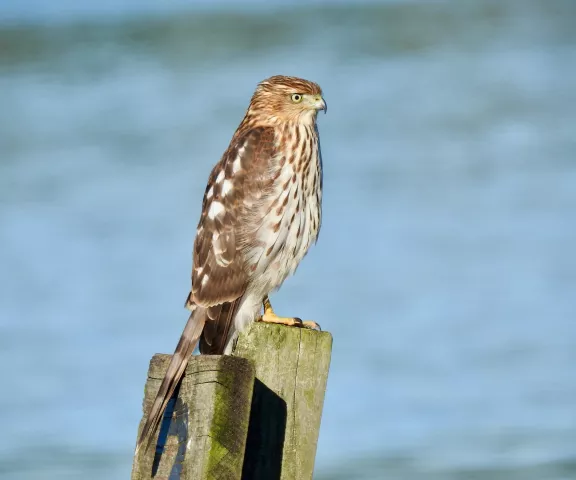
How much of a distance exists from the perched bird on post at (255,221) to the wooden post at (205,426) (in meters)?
1.58

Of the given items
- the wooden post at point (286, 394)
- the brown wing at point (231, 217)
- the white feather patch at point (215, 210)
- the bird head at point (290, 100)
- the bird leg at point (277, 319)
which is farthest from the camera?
the bird head at point (290, 100)

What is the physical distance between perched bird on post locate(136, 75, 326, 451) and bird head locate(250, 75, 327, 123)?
10 centimetres

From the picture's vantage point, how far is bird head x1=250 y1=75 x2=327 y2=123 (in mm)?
5949

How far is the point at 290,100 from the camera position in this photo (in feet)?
19.7

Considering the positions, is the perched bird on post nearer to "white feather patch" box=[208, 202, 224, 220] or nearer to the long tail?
"white feather patch" box=[208, 202, 224, 220]

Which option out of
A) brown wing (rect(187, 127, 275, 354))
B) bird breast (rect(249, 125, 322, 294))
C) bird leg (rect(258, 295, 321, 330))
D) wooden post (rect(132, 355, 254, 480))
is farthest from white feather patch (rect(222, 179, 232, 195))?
wooden post (rect(132, 355, 254, 480))

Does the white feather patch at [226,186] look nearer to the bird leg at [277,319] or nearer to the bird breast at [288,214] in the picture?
the bird breast at [288,214]

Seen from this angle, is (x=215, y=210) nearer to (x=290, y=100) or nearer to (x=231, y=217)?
(x=231, y=217)

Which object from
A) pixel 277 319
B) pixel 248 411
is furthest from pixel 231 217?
pixel 248 411

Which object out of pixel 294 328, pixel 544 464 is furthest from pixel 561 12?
pixel 294 328

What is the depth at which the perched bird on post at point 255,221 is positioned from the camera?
17.3ft

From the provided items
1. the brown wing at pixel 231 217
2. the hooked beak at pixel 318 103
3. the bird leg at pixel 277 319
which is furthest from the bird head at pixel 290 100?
the bird leg at pixel 277 319

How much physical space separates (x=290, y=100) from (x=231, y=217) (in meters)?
0.88

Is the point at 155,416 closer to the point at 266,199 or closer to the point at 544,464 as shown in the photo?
the point at 266,199
